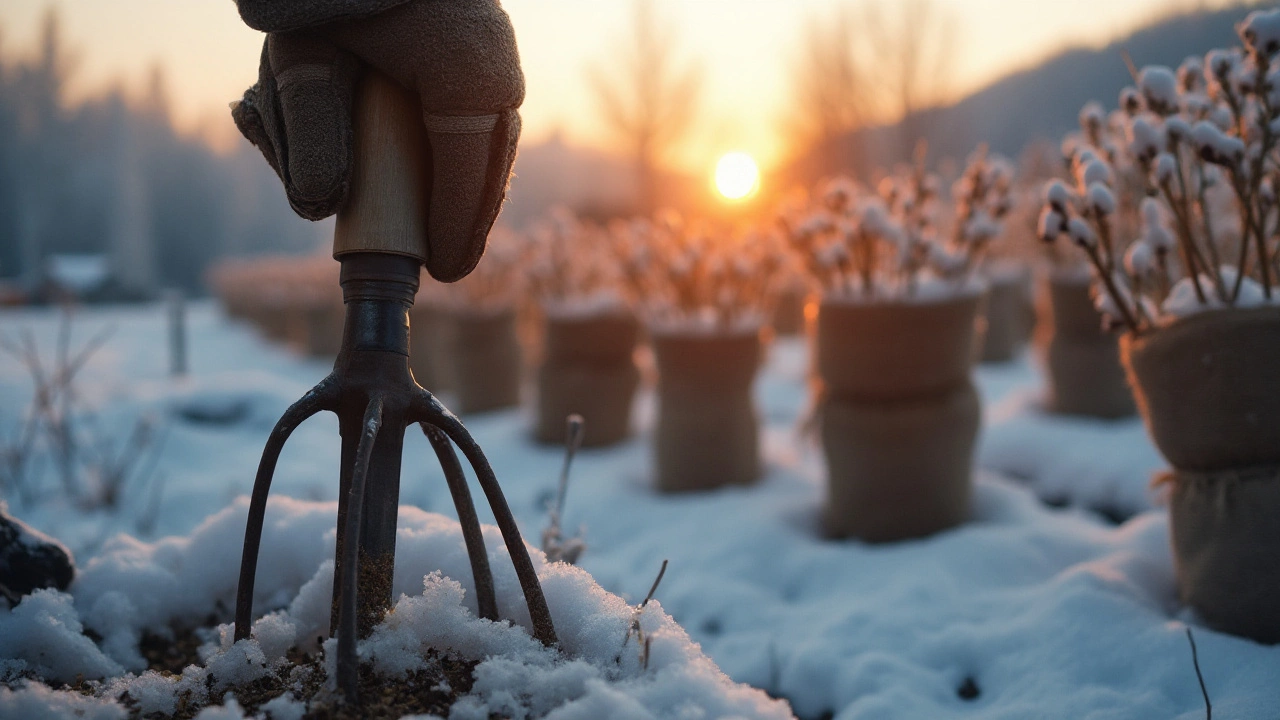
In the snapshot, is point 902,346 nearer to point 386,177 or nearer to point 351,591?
→ point 386,177

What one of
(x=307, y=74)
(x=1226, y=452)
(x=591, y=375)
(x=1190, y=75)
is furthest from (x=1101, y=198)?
(x=591, y=375)

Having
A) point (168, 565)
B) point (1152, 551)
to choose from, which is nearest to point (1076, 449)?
point (1152, 551)

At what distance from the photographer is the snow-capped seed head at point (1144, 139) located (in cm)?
135

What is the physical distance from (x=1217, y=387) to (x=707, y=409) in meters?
1.81

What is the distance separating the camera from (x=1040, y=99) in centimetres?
2884

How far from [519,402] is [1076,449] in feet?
10.7

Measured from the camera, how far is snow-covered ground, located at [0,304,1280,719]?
127cm

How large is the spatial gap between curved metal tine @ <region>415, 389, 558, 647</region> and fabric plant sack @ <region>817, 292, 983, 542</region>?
1.62m

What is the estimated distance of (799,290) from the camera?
8195 mm

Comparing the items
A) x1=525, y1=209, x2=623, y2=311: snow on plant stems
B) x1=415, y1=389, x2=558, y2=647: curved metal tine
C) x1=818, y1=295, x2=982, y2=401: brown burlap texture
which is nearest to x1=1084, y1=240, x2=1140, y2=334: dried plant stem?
x1=818, y1=295, x2=982, y2=401: brown burlap texture

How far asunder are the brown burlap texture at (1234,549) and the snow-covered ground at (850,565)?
0.05 m

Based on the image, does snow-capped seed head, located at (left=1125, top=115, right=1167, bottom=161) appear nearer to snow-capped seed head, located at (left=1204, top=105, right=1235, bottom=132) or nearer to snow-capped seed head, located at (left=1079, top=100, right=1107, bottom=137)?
snow-capped seed head, located at (left=1204, top=105, right=1235, bottom=132)

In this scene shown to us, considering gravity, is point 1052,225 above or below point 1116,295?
above

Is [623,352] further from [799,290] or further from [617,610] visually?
[799,290]
